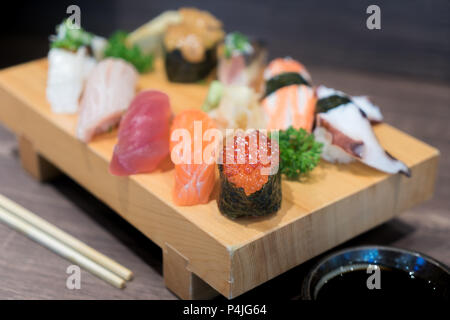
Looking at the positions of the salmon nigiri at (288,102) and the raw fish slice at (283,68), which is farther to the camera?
the raw fish slice at (283,68)

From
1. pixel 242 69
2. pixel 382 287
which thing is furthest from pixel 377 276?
pixel 242 69

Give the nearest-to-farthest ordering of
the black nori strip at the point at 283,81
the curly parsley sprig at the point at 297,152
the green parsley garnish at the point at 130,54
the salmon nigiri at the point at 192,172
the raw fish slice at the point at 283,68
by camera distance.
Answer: the salmon nigiri at the point at 192,172 → the curly parsley sprig at the point at 297,152 → the black nori strip at the point at 283,81 → the raw fish slice at the point at 283,68 → the green parsley garnish at the point at 130,54

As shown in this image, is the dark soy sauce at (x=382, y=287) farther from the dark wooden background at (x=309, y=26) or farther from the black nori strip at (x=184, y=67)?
the dark wooden background at (x=309, y=26)

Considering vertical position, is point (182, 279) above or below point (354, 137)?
below

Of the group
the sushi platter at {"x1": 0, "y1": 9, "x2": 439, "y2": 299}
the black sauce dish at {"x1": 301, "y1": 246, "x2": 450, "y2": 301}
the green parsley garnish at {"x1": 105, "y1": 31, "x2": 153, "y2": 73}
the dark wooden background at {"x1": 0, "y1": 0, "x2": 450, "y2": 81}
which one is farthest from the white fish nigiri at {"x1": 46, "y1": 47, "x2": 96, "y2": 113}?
the dark wooden background at {"x1": 0, "y1": 0, "x2": 450, "y2": 81}

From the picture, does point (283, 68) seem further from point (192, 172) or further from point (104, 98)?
point (192, 172)

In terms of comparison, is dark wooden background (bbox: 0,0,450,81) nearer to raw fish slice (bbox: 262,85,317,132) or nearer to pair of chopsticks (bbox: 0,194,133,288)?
raw fish slice (bbox: 262,85,317,132)

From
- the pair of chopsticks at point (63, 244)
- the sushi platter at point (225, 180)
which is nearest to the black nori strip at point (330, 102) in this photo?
the sushi platter at point (225, 180)
